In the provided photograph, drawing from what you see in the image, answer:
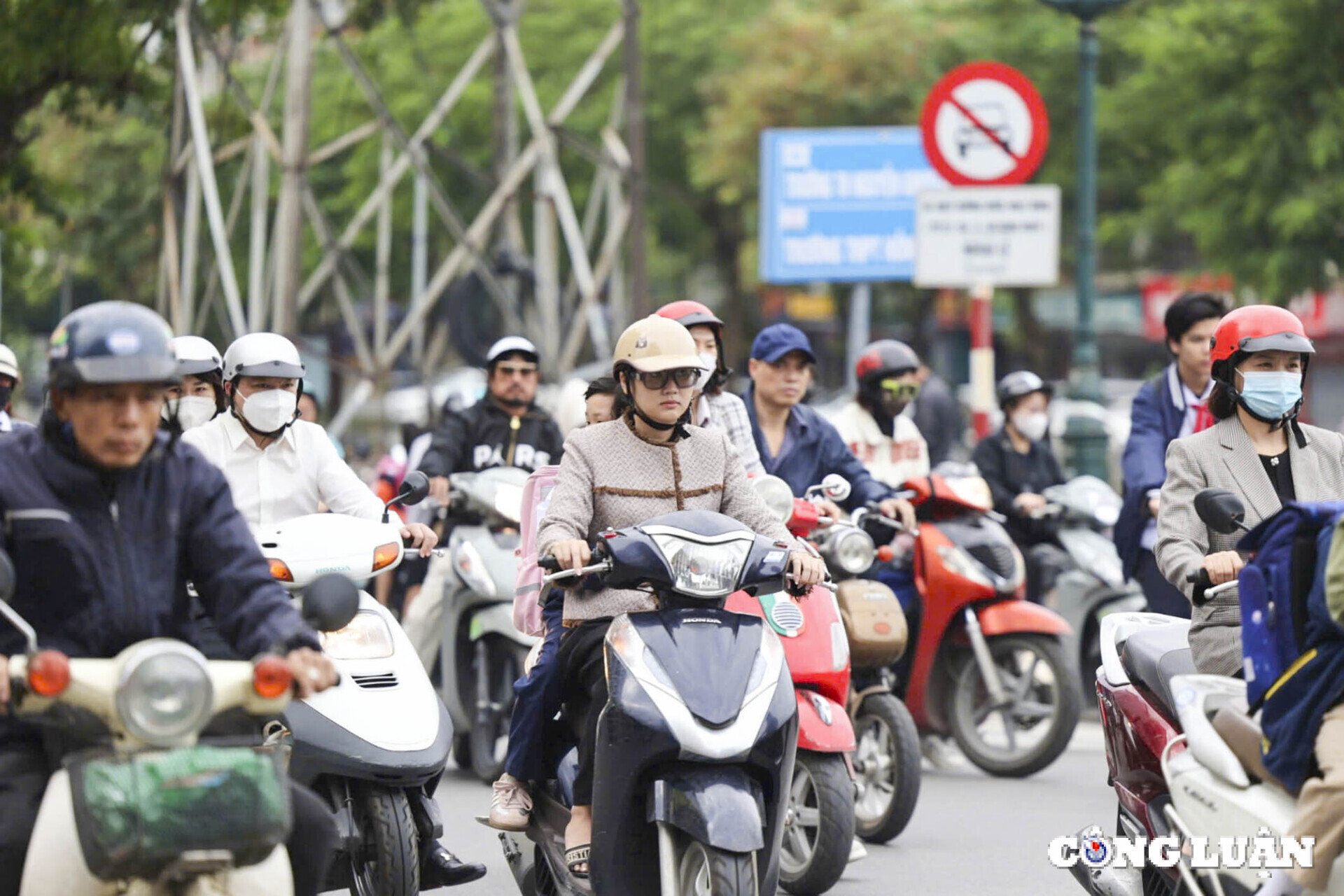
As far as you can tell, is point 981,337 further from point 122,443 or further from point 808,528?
point 122,443

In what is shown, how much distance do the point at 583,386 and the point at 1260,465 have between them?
527 cm

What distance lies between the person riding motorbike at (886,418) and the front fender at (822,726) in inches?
127

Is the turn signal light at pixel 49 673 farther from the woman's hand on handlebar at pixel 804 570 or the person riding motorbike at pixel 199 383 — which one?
the person riding motorbike at pixel 199 383

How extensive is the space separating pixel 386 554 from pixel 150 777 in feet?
8.13

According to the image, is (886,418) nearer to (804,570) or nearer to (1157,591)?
(1157,591)

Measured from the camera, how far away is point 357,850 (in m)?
6.27

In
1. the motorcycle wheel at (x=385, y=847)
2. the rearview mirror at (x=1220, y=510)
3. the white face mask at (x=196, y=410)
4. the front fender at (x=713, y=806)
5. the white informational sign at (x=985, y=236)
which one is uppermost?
the white informational sign at (x=985, y=236)

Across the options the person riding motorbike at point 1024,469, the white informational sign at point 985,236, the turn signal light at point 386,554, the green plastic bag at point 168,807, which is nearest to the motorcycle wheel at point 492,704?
the person riding motorbike at point 1024,469

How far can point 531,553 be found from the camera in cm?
691

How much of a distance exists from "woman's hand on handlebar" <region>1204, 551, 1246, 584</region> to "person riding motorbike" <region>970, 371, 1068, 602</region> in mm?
5904

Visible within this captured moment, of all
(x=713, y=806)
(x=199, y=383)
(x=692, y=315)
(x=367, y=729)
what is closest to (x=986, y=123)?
(x=692, y=315)

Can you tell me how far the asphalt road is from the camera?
7699mm

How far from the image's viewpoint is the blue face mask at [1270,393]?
6145 millimetres

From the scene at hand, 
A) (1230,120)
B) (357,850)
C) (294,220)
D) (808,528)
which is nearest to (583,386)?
(808,528)
